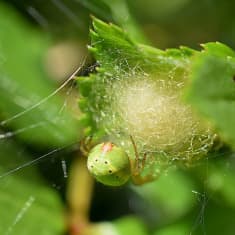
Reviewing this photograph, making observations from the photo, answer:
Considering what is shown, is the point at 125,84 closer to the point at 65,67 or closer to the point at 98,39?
the point at 98,39

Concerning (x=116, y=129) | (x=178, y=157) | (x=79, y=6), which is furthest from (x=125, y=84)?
(x=79, y=6)

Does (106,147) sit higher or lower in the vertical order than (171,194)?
lower

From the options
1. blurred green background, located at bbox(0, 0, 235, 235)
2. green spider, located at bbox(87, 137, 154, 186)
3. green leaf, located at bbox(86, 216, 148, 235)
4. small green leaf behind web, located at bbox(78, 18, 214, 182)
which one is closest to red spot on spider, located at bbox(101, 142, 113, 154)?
green spider, located at bbox(87, 137, 154, 186)

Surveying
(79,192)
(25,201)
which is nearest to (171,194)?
(79,192)

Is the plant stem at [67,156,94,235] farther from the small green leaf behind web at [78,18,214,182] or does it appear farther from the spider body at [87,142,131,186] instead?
the spider body at [87,142,131,186]

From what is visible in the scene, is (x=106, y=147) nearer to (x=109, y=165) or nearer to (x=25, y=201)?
(x=109, y=165)

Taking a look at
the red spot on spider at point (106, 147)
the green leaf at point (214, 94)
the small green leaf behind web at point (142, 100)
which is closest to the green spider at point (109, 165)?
the red spot on spider at point (106, 147)

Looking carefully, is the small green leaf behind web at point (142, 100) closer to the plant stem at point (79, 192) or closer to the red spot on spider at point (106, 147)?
the red spot on spider at point (106, 147)
